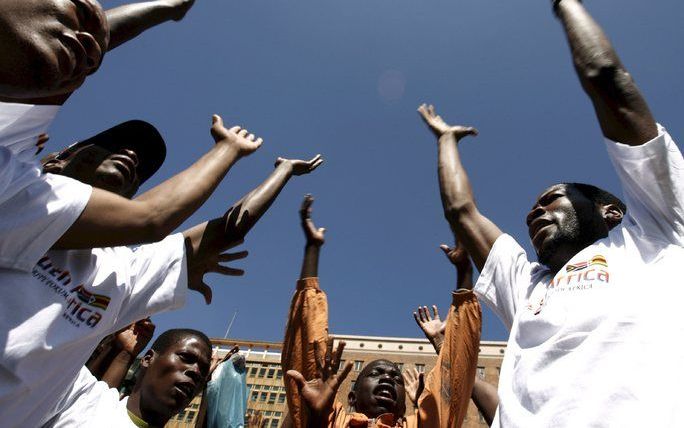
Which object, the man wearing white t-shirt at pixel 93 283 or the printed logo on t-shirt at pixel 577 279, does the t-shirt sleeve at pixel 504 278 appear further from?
the man wearing white t-shirt at pixel 93 283

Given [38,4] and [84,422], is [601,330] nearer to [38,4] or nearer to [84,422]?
[38,4]

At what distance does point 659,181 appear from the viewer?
192cm

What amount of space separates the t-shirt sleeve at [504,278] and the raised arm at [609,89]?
96cm

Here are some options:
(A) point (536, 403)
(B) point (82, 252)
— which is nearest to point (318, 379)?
(A) point (536, 403)

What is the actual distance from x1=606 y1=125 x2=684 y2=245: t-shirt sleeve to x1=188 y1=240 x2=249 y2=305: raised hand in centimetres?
205

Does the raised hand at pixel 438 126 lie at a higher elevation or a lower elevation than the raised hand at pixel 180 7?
lower

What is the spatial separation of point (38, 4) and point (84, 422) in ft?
7.41

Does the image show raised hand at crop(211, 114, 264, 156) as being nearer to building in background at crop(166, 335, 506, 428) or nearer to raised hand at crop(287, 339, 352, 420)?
raised hand at crop(287, 339, 352, 420)

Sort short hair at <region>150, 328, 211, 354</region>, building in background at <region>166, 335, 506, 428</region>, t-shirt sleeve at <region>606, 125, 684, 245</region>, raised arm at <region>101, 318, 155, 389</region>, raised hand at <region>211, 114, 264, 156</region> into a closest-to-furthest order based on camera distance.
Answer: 1. t-shirt sleeve at <region>606, 125, 684, 245</region>
2. raised hand at <region>211, 114, 264, 156</region>
3. short hair at <region>150, 328, 211, 354</region>
4. raised arm at <region>101, 318, 155, 389</region>
5. building in background at <region>166, 335, 506, 428</region>

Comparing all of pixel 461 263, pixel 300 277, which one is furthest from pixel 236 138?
pixel 461 263

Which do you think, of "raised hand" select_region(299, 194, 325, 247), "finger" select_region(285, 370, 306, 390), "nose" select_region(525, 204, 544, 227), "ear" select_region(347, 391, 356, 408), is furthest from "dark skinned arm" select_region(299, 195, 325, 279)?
"ear" select_region(347, 391, 356, 408)

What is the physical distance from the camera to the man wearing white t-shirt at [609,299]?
5.23ft

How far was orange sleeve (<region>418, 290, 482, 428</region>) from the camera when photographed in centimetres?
289

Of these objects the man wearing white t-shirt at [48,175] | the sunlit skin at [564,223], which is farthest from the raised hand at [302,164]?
the sunlit skin at [564,223]
